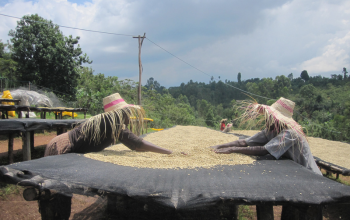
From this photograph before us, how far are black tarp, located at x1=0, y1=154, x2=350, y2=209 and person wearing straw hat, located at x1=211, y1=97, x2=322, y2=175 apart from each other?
34 centimetres

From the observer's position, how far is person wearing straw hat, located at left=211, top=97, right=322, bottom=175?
1749 millimetres

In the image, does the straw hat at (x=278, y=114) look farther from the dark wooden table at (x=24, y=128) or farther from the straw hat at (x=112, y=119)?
the dark wooden table at (x=24, y=128)

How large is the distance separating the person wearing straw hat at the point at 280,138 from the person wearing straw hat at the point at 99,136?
0.79 metres

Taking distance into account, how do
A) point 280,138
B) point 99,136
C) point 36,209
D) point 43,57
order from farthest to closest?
point 43,57, point 36,209, point 99,136, point 280,138

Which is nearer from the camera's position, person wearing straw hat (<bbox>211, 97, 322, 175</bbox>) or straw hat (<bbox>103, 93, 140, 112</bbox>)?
person wearing straw hat (<bbox>211, 97, 322, 175</bbox>)

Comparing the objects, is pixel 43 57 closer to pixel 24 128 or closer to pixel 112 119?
pixel 24 128

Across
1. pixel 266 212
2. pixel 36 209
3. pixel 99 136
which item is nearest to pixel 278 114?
pixel 266 212

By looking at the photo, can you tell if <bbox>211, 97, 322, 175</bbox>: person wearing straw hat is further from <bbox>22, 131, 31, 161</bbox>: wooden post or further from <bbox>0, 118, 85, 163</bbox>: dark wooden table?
<bbox>22, 131, 31, 161</bbox>: wooden post

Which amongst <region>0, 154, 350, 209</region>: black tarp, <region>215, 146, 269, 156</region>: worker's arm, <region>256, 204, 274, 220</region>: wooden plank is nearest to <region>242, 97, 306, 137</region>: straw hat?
<region>215, 146, 269, 156</region>: worker's arm

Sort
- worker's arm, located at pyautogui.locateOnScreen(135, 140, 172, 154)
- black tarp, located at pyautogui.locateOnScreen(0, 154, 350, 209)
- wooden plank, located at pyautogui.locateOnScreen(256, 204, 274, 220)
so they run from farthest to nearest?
worker's arm, located at pyautogui.locateOnScreen(135, 140, 172, 154)
wooden plank, located at pyautogui.locateOnScreen(256, 204, 274, 220)
black tarp, located at pyautogui.locateOnScreen(0, 154, 350, 209)

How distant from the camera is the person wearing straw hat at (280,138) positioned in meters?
1.75

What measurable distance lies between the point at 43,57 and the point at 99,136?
1081cm

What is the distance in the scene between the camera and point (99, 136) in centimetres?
188

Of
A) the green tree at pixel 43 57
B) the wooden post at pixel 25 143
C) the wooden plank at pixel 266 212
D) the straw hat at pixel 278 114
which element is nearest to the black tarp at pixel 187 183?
the wooden plank at pixel 266 212
